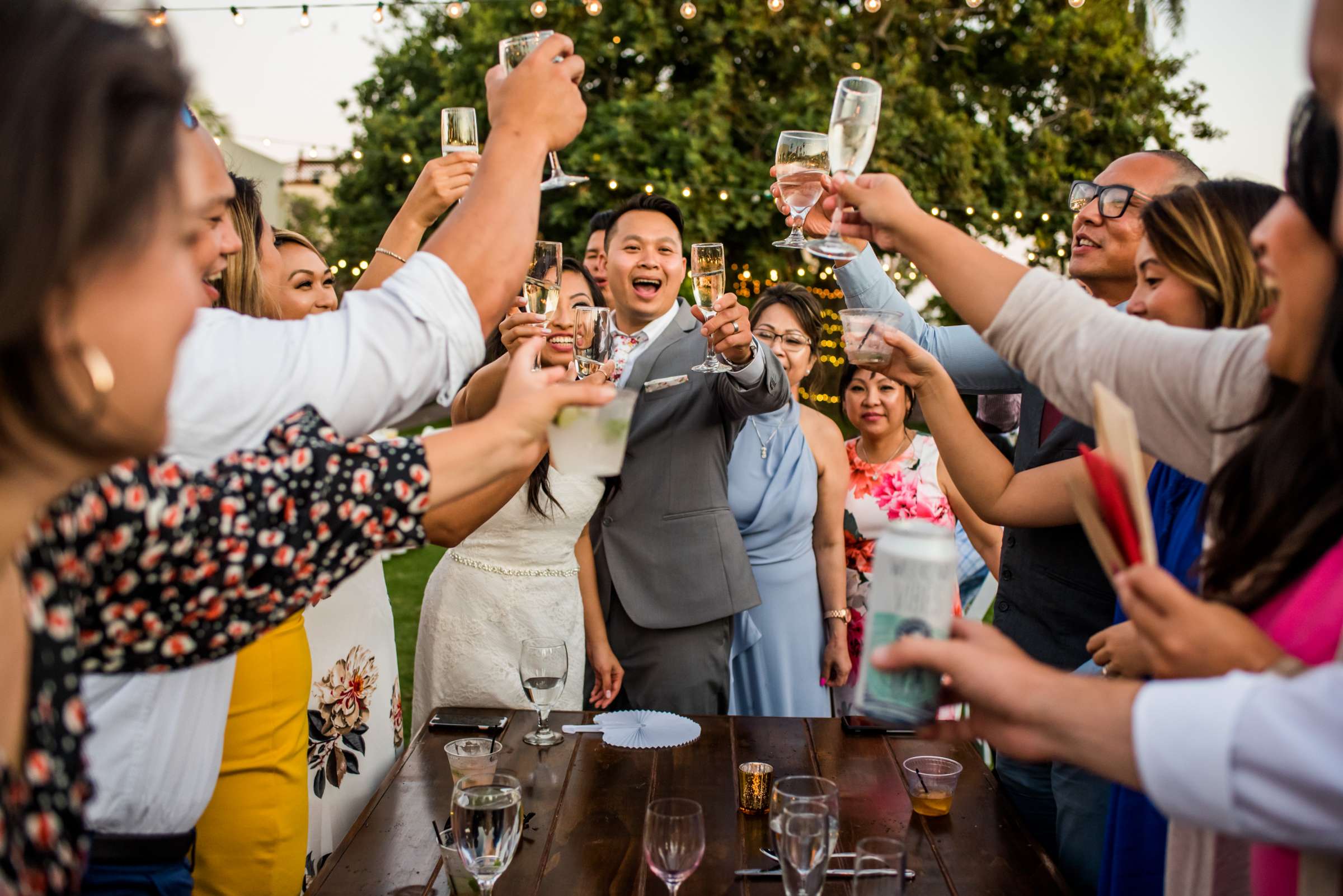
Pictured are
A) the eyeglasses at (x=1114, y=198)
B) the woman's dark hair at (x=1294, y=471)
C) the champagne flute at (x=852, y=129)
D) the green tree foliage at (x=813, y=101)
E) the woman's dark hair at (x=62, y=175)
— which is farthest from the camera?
the green tree foliage at (x=813, y=101)

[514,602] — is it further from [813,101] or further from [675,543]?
[813,101]

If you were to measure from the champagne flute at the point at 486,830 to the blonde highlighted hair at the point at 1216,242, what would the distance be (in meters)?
1.52

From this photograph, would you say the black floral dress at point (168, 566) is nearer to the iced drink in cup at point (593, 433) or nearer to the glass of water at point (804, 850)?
the iced drink in cup at point (593, 433)

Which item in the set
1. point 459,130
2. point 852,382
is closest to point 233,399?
point 459,130

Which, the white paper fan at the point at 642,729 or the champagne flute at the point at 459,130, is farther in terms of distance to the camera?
the champagne flute at the point at 459,130

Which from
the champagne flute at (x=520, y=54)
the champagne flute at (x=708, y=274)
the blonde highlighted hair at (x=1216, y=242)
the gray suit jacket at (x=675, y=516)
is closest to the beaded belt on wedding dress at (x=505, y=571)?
A: the gray suit jacket at (x=675, y=516)

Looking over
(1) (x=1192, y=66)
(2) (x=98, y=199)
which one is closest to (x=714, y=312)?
(2) (x=98, y=199)

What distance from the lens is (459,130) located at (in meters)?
2.69

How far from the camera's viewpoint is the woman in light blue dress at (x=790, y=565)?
12.1 feet

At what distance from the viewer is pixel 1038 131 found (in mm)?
11891

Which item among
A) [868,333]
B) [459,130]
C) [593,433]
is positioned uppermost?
[459,130]

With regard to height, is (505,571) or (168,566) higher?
(168,566)

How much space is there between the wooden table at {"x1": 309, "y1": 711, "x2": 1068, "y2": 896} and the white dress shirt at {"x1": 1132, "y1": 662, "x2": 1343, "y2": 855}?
844 millimetres

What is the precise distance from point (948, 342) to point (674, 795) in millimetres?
1659
